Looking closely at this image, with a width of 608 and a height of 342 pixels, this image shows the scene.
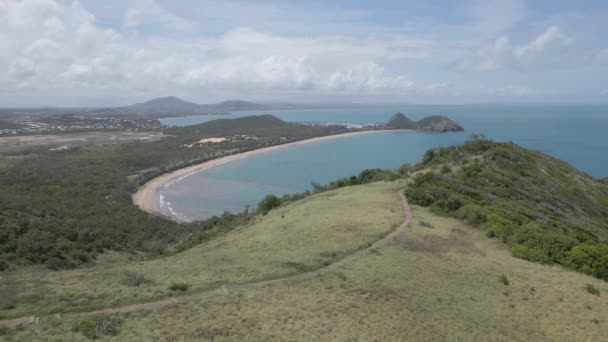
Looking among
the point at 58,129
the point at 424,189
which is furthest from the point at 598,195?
the point at 58,129

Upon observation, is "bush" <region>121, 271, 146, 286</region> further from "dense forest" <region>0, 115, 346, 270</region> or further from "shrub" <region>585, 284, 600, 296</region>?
"shrub" <region>585, 284, 600, 296</region>

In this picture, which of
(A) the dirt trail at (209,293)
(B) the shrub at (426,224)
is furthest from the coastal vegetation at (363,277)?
(A) the dirt trail at (209,293)

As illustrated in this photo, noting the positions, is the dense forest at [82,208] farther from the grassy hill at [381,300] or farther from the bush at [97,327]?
the bush at [97,327]

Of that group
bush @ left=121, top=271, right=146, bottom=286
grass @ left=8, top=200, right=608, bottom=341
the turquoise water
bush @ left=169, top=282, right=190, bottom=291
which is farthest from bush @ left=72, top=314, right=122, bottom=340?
the turquoise water

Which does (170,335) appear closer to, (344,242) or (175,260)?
(175,260)

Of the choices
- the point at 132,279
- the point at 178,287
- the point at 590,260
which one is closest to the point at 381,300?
the point at 178,287

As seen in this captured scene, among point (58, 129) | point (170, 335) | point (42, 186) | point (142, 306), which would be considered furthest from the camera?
point (58, 129)
